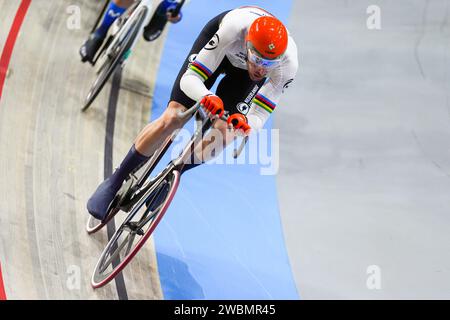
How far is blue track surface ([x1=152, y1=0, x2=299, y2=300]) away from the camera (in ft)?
13.5

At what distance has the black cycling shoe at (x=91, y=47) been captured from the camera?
203 inches

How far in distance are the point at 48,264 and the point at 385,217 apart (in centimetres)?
216

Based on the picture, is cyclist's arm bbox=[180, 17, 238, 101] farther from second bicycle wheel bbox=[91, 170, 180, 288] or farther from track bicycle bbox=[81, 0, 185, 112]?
track bicycle bbox=[81, 0, 185, 112]

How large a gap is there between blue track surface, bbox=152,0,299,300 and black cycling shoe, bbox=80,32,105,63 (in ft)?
2.24

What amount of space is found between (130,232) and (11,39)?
2.29 meters

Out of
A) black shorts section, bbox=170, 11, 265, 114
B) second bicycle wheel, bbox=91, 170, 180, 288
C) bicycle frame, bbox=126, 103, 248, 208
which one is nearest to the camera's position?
bicycle frame, bbox=126, 103, 248, 208

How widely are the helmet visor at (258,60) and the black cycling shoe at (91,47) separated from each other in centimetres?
222

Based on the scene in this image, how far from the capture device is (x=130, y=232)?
12.2ft

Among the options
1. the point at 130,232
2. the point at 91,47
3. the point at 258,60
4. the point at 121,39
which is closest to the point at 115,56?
the point at 121,39

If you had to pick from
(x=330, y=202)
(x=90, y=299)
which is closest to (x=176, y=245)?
(x=90, y=299)

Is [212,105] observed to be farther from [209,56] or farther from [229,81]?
[229,81]

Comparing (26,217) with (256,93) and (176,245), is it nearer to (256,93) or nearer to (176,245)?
(176,245)

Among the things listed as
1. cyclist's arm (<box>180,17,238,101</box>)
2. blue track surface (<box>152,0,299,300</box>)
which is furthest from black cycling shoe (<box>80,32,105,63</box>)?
cyclist's arm (<box>180,17,238,101</box>)
